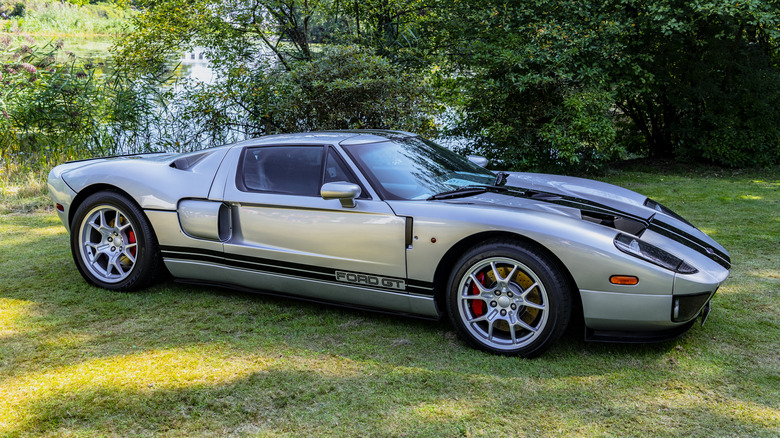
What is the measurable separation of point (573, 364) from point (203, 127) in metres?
8.07

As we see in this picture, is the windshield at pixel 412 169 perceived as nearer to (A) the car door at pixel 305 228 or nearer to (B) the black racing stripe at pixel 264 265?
(A) the car door at pixel 305 228

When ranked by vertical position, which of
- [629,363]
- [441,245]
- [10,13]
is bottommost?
[629,363]

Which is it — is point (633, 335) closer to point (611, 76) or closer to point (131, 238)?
point (131, 238)

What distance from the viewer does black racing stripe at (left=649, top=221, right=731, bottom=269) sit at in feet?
11.5

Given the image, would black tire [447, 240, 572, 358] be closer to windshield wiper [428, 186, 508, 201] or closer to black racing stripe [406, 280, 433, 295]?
black racing stripe [406, 280, 433, 295]

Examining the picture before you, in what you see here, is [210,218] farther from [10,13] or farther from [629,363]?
[10,13]

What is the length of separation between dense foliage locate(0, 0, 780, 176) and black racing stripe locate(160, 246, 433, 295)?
4.58 metres

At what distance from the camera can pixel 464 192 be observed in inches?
153

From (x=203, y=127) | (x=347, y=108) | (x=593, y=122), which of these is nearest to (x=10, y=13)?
(x=203, y=127)

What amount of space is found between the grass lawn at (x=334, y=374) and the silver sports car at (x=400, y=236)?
0.19m

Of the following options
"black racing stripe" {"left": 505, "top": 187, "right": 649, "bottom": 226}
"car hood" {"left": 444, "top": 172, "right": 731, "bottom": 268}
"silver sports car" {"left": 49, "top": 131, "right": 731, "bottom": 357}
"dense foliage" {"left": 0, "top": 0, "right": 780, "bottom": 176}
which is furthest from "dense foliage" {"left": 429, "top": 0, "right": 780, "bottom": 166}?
"black racing stripe" {"left": 505, "top": 187, "right": 649, "bottom": 226}

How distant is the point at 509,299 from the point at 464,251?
1.29 feet

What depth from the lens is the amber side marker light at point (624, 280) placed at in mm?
3127

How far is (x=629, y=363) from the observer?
10.9 feet
